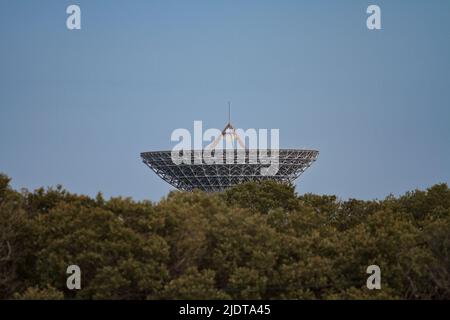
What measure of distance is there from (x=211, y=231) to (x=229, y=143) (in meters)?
48.1

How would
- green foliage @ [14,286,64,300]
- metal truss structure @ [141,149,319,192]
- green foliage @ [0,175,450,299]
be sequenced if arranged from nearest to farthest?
green foliage @ [14,286,64,300] → green foliage @ [0,175,450,299] → metal truss structure @ [141,149,319,192]

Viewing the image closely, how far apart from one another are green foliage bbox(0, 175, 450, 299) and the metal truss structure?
3779cm

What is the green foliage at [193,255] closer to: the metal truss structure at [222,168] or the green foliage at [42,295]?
the green foliage at [42,295]

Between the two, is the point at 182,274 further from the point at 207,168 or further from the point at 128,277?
the point at 207,168

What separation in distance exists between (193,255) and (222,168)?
4372 centimetres

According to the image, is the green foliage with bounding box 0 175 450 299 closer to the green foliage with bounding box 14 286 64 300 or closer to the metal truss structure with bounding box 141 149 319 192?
the green foliage with bounding box 14 286 64 300

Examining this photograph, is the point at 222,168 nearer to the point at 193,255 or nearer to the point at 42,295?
the point at 193,255

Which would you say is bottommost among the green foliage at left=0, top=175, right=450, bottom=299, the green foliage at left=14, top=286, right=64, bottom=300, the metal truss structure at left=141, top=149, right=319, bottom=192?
the green foliage at left=14, top=286, right=64, bottom=300

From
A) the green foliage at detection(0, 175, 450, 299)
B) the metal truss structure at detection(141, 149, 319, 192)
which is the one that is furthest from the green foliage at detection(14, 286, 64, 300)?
the metal truss structure at detection(141, 149, 319, 192)

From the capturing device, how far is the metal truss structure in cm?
9182

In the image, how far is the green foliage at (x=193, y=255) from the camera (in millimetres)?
46062

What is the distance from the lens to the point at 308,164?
96.4 metres

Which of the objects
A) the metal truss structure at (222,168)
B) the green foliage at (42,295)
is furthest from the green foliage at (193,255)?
the metal truss structure at (222,168)
